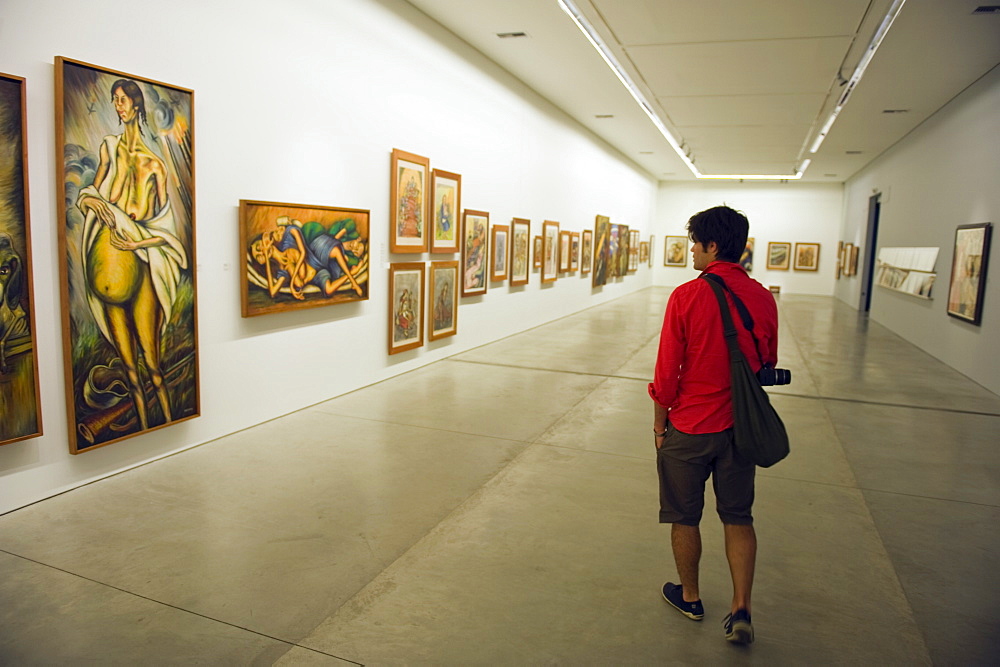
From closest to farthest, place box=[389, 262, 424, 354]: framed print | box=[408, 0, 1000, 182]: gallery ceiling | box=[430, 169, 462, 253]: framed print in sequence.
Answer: box=[408, 0, 1000, 182]: gallery ceiling → box=[389, 262, 424, 354]: framed print → box=[430, 169, 462, 253]: framed print

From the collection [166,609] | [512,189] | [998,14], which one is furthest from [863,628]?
[512,189]

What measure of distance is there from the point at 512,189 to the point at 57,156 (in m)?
10.1

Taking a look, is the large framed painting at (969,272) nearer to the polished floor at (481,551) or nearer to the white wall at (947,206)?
the white wall at (947,206)

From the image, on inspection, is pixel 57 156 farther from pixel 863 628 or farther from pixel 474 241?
pixel 474 241

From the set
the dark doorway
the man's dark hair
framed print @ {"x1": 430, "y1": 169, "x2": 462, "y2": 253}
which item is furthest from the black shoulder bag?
the dark doorway

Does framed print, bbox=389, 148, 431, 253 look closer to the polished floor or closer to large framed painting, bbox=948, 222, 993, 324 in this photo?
the polished floor

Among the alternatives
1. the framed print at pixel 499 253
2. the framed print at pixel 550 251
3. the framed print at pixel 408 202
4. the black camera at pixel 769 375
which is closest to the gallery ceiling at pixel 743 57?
the framed print at pixel 408 202

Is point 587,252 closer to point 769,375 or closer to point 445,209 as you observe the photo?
point 445,209

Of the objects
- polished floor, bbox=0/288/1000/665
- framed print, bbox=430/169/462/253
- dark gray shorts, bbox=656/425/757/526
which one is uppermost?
framed print, bbox=430/169/462/253

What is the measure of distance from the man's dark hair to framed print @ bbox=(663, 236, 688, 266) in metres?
32.5

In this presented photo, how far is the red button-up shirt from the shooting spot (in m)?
3.52

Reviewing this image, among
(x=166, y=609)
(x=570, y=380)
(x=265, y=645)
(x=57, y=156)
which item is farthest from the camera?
(x=570, y=380)

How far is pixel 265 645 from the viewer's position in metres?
3.52

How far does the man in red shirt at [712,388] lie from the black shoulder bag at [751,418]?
0.35 ft
